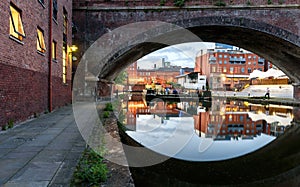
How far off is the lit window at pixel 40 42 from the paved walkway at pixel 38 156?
14.5 feet

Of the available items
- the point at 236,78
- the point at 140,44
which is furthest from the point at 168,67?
the point at 140,44

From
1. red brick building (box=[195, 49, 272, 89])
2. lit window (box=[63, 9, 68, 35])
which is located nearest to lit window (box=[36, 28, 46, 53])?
lit window (box=[63, 9, 68, 35])

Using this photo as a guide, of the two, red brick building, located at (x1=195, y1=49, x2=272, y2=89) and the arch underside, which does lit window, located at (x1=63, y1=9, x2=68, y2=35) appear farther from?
red brick building, located at (x1=195, y1=49, x2=272, y2=89)

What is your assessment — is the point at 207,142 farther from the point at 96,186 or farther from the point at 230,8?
the point at 230,8

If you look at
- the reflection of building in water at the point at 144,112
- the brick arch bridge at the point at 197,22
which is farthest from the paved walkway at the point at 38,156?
the brick arch bridge at the point at 197,22

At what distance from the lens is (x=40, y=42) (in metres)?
9.91

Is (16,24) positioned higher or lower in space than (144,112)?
higher

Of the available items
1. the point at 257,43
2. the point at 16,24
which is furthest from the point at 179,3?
the point at 16,24

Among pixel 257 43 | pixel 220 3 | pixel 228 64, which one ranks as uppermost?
pixel 228 64

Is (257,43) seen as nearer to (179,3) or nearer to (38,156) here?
(179,3)

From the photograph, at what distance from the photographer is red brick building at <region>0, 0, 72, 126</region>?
659cm

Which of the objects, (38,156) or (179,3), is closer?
(38,156)

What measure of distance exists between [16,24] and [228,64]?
6359cm

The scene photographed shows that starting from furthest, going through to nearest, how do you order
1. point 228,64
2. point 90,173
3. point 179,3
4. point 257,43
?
point 228,64 → point 257,43 → point 179,3 → point 90,173
